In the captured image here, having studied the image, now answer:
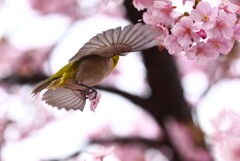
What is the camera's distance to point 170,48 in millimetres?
1276

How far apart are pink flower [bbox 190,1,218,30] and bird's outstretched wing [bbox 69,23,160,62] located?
6.2 inches

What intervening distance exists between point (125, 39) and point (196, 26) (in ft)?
0.80

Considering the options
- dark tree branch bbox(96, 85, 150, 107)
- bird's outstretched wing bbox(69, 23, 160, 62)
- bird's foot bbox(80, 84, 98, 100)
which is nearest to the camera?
bird's outstretched wing bbox(69, 23, 160, 62)

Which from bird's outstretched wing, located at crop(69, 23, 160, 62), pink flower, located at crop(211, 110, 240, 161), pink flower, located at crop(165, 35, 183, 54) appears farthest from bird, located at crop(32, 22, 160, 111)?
pink flower, located at crop(211, 110, 240, 161)

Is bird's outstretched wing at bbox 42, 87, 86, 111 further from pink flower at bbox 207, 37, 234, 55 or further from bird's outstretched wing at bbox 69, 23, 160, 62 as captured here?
pink flower at bbox 207, 37, 234, 55

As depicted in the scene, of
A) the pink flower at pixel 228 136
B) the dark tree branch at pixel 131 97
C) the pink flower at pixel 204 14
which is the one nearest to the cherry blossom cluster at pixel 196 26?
the pink flower at pixel 204 14

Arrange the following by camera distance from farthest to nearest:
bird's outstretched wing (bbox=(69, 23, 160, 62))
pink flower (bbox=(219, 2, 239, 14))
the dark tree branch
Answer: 1. the dark tree branch
2. pink flower (bbox=(219, 2, 239, 14))
3. bird's outstretched wing (bbox=(69, 23, 160, 62))

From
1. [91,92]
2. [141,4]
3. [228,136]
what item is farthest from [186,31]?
[228,136]

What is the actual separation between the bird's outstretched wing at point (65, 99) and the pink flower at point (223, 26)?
36 centimetres

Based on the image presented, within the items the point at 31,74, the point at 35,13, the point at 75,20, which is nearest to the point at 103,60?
the point at 31,74

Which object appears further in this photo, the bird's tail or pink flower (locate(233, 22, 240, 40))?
pink flower (locate(233, 22, 240, 40))

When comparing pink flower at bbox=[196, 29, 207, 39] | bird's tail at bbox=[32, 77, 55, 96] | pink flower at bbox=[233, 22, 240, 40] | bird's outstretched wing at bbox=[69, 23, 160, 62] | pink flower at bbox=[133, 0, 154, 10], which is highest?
pink flower at bbox=[133, 0, 154, 10]

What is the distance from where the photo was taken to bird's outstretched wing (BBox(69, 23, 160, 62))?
3.58 feet

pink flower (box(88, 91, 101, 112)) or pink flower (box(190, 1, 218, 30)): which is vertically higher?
pink flower (box(190, 1, 218, 30))
